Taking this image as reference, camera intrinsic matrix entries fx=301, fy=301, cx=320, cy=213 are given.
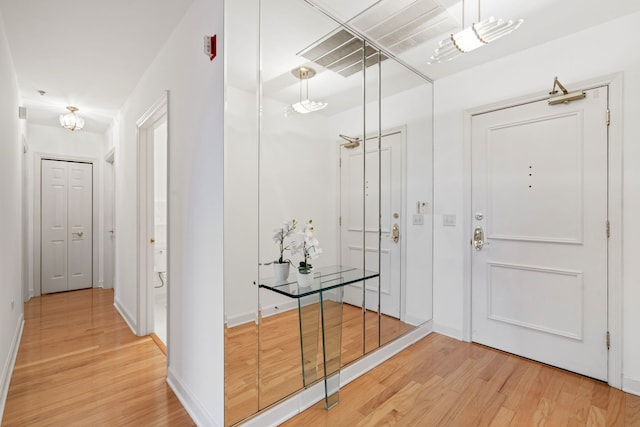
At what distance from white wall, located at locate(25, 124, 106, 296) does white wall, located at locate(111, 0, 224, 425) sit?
3.46 metres

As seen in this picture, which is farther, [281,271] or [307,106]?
[307,106]

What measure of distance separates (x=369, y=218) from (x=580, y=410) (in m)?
1.85

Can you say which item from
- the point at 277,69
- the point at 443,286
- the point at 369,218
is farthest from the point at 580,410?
the point at 277,69

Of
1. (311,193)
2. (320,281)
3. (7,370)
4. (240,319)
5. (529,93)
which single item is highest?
(529,93)

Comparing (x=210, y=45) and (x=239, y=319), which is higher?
(x=210, y=45)

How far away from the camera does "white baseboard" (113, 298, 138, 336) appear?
318 cm

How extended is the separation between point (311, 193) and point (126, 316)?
292 centimetres

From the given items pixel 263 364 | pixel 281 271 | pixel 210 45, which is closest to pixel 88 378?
pixel 263 364

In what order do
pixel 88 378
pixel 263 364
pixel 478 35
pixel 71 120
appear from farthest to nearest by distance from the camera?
pixel 71 120 → pixel 88 378 → pixel 478 35 → pixel 263 364

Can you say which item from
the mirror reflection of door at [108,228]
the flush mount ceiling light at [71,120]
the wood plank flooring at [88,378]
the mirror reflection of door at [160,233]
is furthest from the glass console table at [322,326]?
the mirror reflection of door at [108,228]

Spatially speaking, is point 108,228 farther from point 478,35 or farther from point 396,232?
point 478,35

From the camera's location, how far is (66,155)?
4848 mm

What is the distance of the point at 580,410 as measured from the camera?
1903 millimetres

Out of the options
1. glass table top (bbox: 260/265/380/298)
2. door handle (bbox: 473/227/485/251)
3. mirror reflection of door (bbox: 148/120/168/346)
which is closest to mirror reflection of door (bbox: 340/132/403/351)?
glass table top (bbox: 260/265/380/298)
